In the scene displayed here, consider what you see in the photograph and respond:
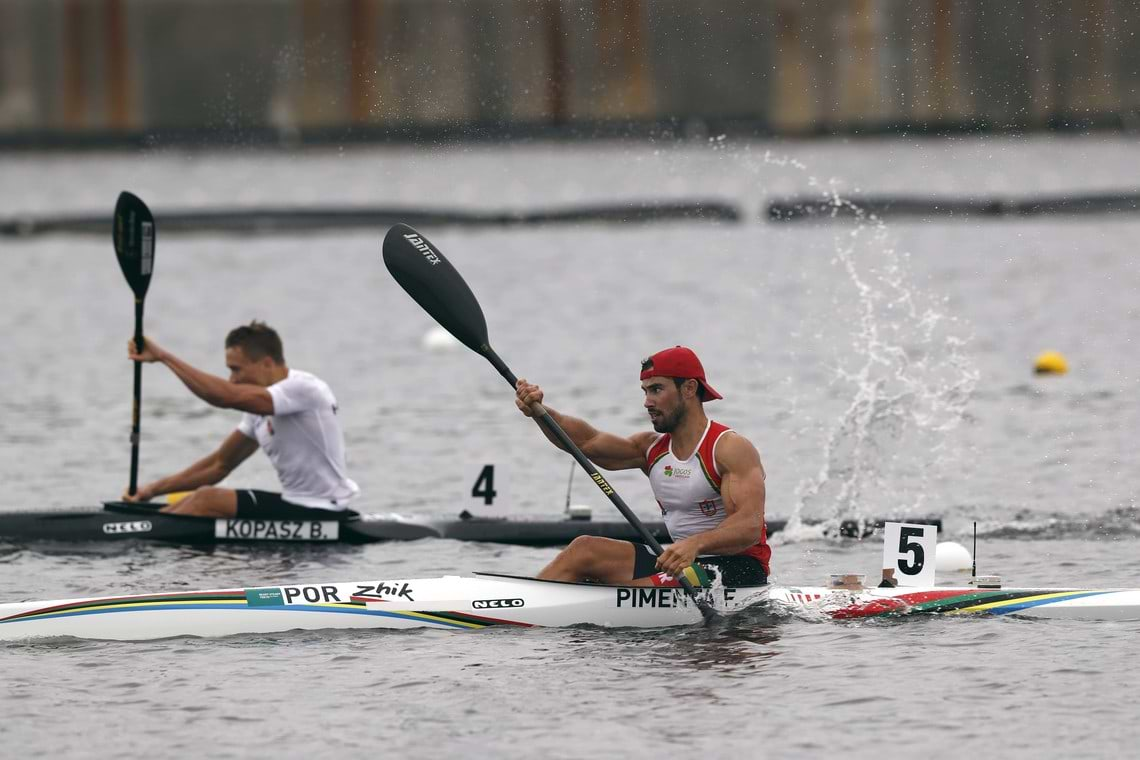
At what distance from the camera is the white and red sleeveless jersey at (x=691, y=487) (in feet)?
35.7

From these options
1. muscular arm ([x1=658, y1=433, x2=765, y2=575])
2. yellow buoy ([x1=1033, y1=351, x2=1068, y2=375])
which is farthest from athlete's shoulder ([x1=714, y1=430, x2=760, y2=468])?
yellow buoy ([x1=1033, y1=351, x2=1068, y2=375])

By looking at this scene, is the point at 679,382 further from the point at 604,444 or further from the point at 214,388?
the point at 214,388

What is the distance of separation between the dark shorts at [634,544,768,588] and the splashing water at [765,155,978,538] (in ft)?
10.1

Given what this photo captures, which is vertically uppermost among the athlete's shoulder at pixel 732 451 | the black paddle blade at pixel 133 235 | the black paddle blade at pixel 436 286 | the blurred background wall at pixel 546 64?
the blurred background wall at pixel 546 64

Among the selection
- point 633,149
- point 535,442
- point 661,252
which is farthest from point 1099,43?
point 535,442

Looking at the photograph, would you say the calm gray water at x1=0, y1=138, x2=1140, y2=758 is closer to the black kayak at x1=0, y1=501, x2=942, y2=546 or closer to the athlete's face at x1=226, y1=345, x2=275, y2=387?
the black kayak at x1=0, y1=501, x2=942, y2=546

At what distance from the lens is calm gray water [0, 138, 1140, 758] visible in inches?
378

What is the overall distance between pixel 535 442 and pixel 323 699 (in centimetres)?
918

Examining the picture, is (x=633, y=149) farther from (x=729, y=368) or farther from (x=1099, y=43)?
(x=729, y=368)

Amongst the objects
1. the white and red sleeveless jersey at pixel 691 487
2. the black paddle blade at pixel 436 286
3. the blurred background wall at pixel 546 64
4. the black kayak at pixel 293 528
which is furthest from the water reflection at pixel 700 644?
the blurred background wall at pixel 546 64

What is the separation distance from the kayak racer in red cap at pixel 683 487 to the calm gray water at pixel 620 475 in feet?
1.23

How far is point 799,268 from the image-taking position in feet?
111

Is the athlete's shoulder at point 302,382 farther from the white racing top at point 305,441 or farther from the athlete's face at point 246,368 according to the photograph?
the athlete's face at point 246,368

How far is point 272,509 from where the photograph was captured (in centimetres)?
1377
